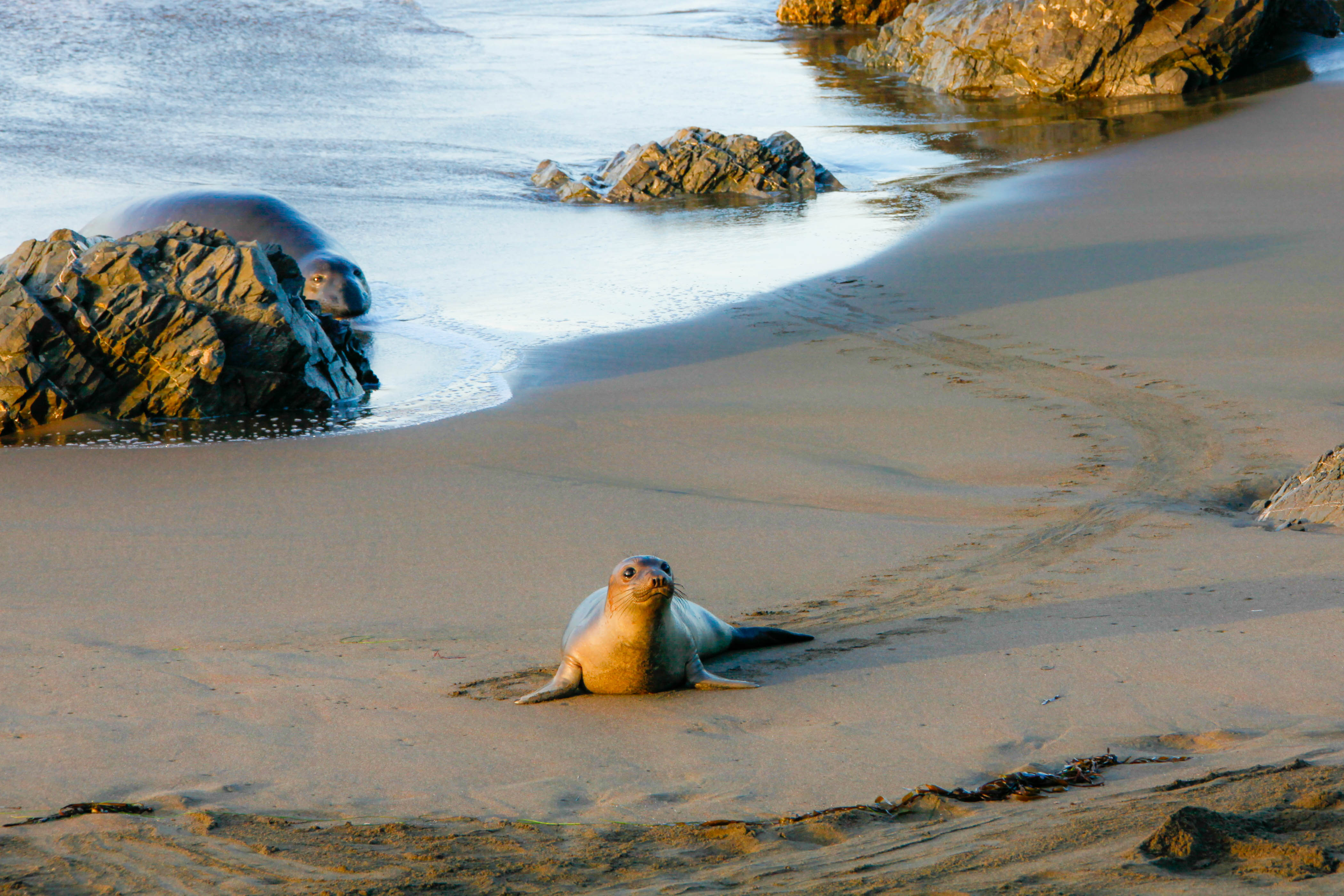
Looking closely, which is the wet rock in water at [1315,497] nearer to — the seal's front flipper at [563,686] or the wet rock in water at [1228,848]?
the wet rock in water at [1228,848]

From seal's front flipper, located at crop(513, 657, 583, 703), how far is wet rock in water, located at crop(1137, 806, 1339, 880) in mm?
1642

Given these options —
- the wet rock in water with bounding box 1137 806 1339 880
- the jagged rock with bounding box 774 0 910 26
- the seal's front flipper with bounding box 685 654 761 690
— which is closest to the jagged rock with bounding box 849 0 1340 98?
the jagged rock with bounding box 774 0 910 26

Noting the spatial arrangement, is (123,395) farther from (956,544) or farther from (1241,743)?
(1241,743)

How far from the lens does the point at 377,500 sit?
5.36m

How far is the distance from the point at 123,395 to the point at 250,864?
4967mm

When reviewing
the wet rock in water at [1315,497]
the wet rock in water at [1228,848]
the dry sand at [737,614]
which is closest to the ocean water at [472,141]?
the dry sand at [737,614]

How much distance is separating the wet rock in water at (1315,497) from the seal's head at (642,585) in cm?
277

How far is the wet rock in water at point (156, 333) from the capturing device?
21.8ft

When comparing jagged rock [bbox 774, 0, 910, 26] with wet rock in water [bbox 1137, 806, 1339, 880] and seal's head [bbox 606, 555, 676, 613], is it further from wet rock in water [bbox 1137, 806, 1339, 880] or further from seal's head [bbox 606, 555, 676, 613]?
wet rock in water [bbox 1137, 806, 1339, 880]

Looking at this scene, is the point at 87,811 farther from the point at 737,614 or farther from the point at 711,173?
the point at 711,173

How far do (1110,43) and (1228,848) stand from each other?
17987 millimetres

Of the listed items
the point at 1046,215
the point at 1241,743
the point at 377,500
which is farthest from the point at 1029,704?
the point at 1046,215

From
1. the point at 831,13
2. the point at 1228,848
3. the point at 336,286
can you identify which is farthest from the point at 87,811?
the point at 831,13

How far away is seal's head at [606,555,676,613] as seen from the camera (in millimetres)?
3326
